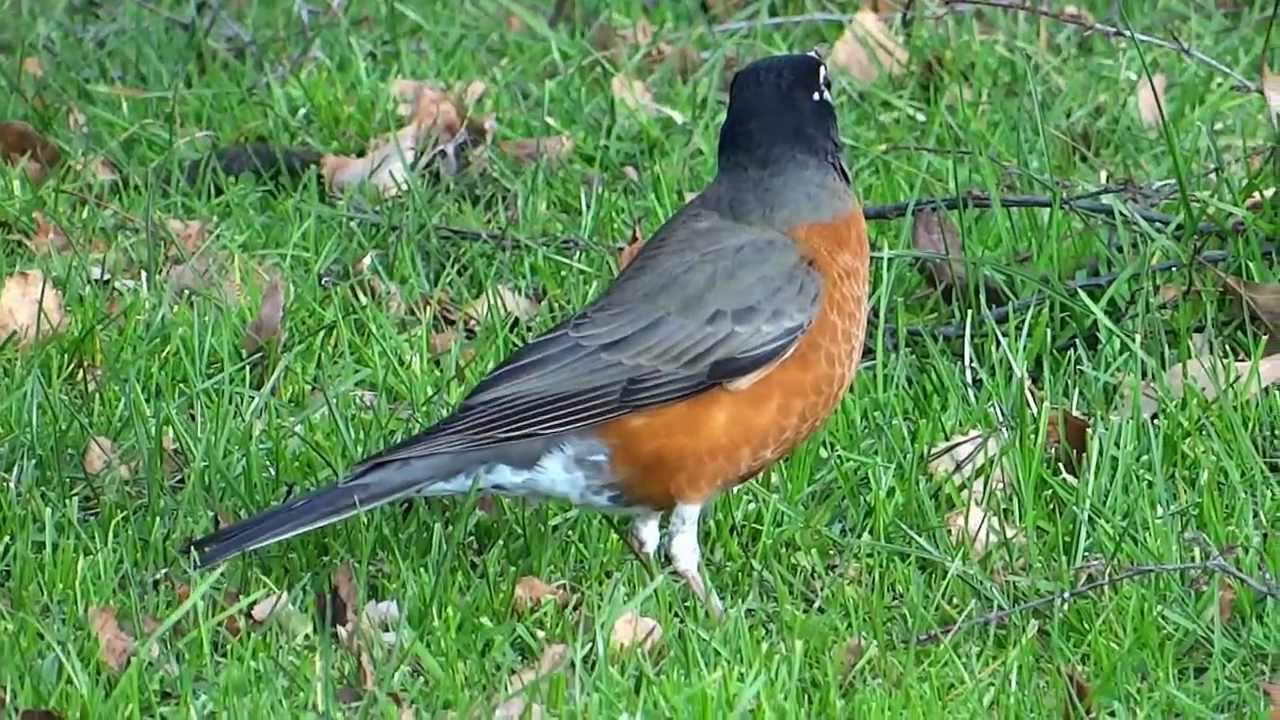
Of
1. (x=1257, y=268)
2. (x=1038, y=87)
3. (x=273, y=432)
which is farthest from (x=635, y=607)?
(x=1038, y=87)

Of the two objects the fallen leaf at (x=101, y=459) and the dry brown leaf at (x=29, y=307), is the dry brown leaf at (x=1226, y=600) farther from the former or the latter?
the dry brown leaf at (x=29, y=307)

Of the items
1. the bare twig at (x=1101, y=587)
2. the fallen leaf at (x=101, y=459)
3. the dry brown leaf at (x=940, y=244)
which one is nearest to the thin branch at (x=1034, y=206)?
the dry brown leaf at (x=940, y=244)

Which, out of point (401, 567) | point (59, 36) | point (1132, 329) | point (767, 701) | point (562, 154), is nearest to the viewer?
point (767, 701)

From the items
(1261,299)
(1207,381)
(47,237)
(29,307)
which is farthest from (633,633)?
(47,237)

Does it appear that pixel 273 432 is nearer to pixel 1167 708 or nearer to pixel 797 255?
pixel 797 255

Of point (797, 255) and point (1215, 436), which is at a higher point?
point (797, 255)

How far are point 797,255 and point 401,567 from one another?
1.00 metres

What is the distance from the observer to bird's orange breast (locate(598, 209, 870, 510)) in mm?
4359

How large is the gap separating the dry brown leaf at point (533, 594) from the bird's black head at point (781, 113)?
1.02 m

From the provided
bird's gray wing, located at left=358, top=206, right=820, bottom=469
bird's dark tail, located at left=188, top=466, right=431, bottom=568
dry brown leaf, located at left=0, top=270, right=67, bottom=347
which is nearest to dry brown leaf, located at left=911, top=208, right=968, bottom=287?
bird's gray wing, located at left=358, top=206, right=820, bottom=469

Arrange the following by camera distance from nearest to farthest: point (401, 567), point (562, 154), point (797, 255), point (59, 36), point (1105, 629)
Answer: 1. point (1105, 629)
2. point (401, 567)
3. point (797, 255)
4. point (562, 154)
5. point (59, 36)

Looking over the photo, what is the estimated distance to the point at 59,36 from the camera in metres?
7.17

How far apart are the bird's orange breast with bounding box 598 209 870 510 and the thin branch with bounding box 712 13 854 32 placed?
104 inches

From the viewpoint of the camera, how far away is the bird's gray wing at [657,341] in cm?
436
